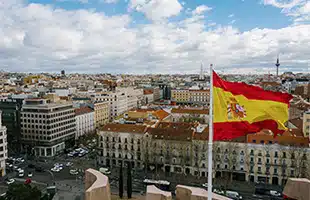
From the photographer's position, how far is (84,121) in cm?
8525

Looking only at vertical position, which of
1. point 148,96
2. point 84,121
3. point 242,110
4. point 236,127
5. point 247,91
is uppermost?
point 247,91

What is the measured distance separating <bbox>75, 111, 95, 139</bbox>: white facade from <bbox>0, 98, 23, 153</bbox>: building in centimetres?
1425

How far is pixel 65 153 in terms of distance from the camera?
72562mm

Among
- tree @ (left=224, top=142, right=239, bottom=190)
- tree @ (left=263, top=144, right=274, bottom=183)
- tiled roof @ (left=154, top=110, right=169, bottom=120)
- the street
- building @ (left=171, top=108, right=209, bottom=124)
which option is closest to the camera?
the street

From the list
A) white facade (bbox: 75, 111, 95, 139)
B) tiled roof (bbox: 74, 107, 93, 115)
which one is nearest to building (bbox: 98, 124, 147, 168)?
white facade (bbox: 75, 111, 95, 139)

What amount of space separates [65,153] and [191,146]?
1319 inches

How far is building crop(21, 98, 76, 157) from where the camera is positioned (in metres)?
69.2

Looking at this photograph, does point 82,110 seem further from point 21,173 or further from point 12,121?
point 21,173

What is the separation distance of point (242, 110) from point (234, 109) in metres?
0.41

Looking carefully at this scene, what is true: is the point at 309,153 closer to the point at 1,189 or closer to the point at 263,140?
the point at 263,140

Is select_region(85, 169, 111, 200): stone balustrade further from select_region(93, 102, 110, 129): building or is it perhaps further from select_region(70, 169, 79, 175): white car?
select_region(93, 102, 110, 129): building

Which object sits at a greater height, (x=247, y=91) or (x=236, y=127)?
(x=247, y=91)

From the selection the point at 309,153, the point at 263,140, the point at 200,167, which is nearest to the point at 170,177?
the point at 200,167

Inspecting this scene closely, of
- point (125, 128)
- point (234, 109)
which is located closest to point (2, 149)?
point (125, 128)
